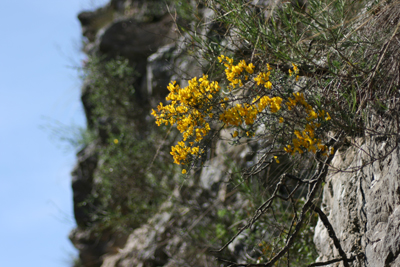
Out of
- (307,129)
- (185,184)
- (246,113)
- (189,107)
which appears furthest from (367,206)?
(185,184)

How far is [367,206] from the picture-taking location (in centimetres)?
191

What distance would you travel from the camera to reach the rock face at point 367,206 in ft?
5.53

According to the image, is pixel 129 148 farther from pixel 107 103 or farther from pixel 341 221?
pixel 341 221

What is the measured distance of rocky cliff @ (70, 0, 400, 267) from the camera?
1.94 m

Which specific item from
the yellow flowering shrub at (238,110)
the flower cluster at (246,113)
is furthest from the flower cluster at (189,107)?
the flower cluster at (246,113)

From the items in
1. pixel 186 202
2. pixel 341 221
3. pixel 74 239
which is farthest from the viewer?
pixel 74 239

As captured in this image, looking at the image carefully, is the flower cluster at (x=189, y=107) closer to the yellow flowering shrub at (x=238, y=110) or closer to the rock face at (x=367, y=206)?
the yellow flowering shrub at (x=238, y=110)

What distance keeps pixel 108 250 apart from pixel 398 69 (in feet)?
16.8

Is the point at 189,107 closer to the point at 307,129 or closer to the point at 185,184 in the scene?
the point at 307,129

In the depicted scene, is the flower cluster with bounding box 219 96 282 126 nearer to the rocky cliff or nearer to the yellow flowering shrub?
the yellow flowering shrub

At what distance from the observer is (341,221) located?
2158 millimetres

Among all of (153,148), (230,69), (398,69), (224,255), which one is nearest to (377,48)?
(398,69)

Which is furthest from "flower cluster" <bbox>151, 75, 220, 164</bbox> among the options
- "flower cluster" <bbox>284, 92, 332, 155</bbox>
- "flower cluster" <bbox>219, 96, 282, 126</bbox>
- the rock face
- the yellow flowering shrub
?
the rock face

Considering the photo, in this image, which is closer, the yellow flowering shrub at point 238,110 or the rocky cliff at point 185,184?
the yellow flowering shrub at point 238,110
